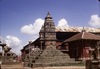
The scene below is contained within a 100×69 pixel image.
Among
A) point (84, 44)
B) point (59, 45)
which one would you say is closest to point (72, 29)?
point (59, 45)

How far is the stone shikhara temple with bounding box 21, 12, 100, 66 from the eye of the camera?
44.2 meters

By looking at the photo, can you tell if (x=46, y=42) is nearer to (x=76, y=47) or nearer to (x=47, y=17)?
(x=47, y=17)

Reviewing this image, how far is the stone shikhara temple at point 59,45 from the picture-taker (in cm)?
4422

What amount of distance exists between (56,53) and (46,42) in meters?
23.6

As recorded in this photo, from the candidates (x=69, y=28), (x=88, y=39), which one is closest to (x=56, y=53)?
(x=88, y=39)

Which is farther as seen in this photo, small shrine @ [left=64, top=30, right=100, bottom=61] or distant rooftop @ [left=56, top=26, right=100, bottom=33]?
distant rooftop @ [left=56, top=26, right=100, bottom=33]

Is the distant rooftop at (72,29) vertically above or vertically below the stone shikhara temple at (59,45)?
above

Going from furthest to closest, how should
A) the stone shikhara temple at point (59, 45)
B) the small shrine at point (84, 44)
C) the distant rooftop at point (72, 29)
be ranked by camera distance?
the distant rooftop at point (72, 29) < the small shrine at point (84, 44) < the stone shikhara temple at point (59, 45)

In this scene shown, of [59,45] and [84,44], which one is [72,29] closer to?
[59,45]

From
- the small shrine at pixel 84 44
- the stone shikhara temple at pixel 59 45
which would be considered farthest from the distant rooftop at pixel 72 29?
the small shrine at pixel 84 44

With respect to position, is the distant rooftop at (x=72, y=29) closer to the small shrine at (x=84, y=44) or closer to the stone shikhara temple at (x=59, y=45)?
the stone shikhara temple at (x=59, y=45)

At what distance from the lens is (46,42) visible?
224 feet

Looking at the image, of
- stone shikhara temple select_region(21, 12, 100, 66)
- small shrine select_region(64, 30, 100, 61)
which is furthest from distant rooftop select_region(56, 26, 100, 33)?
small shrine select_region(64, 30, 100, 61)

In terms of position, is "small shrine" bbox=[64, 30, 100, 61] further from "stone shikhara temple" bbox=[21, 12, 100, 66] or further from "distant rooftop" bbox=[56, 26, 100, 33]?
"distant rooftop" bbox=[56, 26, 100, 33]
